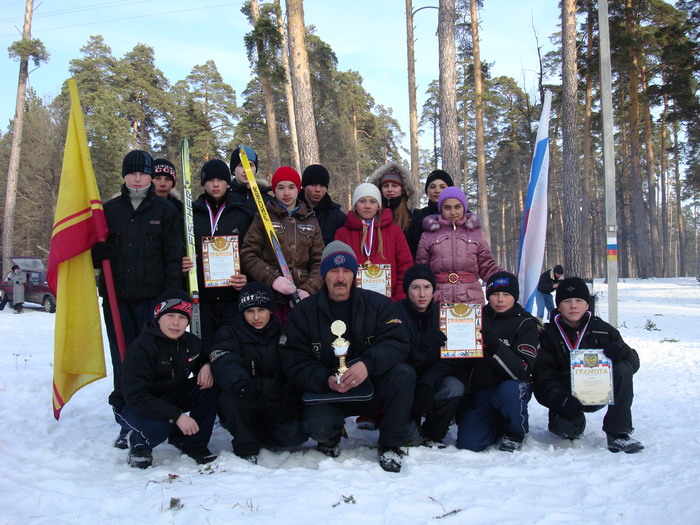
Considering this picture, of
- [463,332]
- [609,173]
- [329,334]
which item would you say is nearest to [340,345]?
[329,334]

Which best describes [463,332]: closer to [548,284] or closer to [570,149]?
[548,284]

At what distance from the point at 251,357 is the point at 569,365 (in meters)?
2.59

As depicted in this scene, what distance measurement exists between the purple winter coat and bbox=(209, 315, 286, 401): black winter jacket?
5.29ft

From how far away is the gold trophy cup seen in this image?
342 cm

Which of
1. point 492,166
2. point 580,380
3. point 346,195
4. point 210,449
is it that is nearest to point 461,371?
point 580,380

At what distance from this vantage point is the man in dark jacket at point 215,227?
4574 mm

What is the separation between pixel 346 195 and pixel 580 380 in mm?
32418

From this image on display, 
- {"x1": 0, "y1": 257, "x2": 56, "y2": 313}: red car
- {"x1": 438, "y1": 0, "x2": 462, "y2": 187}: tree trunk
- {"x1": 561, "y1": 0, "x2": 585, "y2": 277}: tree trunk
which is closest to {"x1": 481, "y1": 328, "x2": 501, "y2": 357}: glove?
{"x1": 438, "y1": 0, "x2": 462, "y2": 187}: tree trunk

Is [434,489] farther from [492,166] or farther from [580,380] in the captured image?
[492,166]

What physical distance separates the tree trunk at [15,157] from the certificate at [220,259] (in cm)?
2025

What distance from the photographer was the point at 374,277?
14.9ft

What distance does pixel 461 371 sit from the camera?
412 centimetres

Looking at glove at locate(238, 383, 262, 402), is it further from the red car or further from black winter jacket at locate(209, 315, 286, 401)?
the red car

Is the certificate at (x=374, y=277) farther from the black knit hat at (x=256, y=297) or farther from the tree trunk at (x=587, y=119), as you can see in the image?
the tree trunk at (x=587, y=119)
